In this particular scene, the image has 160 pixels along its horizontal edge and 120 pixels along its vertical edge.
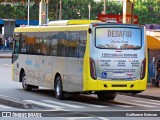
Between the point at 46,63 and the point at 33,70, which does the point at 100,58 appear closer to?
the point at 46,63

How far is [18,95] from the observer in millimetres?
27312

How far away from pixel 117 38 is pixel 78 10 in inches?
3680

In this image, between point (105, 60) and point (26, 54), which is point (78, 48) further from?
point (26, 54)

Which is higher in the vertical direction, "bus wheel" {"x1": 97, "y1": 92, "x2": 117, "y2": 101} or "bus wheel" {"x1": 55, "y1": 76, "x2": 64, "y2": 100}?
"bus wheel" {"x1": 55, "y1": 76, "x2": 64, "y2": 100}

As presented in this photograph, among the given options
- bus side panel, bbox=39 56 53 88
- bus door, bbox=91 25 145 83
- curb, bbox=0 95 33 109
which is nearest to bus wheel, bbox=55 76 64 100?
bus side panel, bbox=39 56 53 88

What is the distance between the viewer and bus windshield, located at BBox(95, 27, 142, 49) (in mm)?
23438

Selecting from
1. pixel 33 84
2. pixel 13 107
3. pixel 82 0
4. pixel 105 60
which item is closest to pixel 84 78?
pixel 105 60

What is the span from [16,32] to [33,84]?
10.9 ft

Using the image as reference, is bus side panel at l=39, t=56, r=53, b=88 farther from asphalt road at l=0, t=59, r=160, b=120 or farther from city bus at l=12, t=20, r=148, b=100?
city bus at l=12, t=20, r=148, b=100

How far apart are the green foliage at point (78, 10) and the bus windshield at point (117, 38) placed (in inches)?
3080

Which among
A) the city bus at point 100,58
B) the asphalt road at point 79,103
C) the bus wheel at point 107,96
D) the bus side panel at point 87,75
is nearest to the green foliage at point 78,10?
the asphalt road at point 79,103

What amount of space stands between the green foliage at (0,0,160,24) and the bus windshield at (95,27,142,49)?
78.2 meters

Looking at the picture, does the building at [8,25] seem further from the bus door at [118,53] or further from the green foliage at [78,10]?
the bus door at [118,53]

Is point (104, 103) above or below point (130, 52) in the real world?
below
